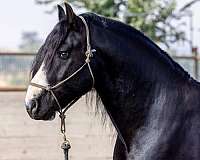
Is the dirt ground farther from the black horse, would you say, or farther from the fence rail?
the black horse

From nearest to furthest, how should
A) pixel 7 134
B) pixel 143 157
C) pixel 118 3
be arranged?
pixel 143 157, pixel 7 134, pixel 118 3

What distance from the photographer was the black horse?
262cm

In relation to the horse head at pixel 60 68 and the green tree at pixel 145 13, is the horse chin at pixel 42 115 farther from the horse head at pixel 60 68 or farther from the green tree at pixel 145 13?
the green tree at pixel 145 13

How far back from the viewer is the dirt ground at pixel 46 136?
5.71 metres

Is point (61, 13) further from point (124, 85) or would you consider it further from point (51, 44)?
point (124, 85)

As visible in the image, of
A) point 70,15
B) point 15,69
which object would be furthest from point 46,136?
point 70,15

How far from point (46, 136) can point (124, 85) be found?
124 inches

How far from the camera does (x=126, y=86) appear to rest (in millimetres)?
2682

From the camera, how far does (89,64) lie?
8.64 ft

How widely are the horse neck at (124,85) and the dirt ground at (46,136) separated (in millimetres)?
2966

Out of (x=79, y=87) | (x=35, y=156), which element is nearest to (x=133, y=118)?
(x=79, y=87)

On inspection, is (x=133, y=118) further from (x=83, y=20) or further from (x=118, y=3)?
(x=118, y=3)

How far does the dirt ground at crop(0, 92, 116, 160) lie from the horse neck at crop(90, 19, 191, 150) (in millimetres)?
2966

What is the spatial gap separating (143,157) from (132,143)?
81mm
